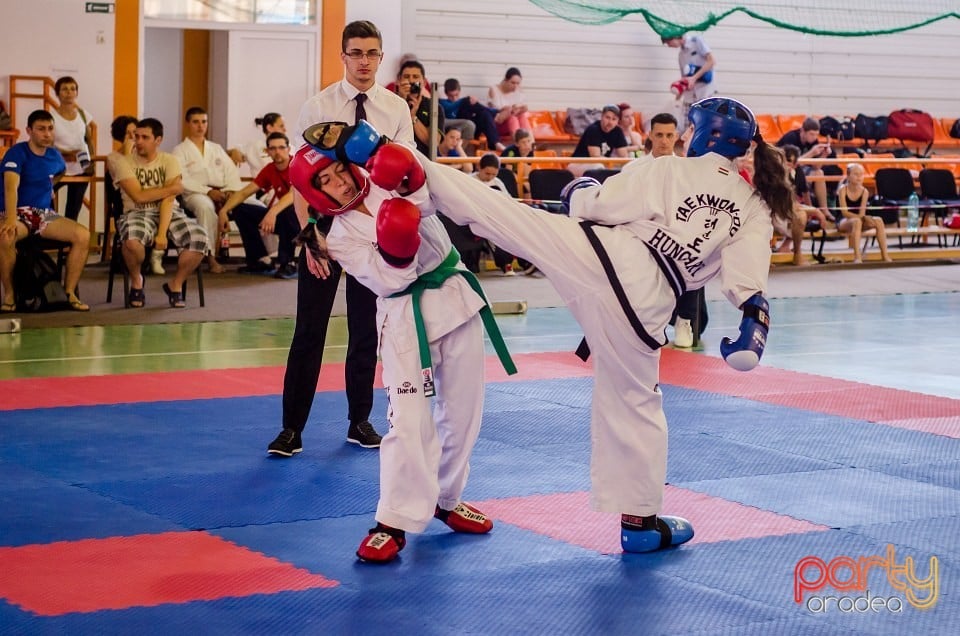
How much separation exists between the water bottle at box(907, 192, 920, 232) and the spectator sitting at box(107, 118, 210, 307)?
893 centimetres

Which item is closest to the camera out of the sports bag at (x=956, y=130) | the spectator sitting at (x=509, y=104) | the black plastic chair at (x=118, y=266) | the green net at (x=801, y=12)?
the black plastic chair at (x=118, y=266)

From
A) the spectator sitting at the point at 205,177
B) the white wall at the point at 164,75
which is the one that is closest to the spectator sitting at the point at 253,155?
the spectator sitting at the point at 205,177

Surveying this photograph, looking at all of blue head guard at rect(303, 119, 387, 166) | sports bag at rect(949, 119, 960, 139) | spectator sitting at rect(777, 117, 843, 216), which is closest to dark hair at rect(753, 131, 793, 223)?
blue head guard at rect(303, 119, 387, 166)

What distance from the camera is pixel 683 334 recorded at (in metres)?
8.72

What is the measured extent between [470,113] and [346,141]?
11405 mm

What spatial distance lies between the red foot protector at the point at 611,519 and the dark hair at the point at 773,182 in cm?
106

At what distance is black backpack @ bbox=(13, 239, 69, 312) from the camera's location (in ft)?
31.4

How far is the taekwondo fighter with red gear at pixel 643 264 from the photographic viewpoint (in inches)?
157

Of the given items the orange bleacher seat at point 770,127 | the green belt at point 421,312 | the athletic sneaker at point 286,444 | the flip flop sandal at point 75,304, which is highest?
the orange bleacher seat at point 770,127

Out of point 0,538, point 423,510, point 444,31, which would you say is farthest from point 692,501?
point 444,31

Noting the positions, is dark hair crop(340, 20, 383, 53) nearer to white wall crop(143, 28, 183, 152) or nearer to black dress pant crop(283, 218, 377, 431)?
black dress pant crop(283, 218, 377, 431)

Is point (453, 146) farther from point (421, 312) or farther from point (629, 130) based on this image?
point (421, 312)

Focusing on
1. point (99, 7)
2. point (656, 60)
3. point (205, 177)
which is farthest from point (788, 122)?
point (99, 7)

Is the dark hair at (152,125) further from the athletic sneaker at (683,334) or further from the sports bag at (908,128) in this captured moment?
the sports bag at (908,128)
